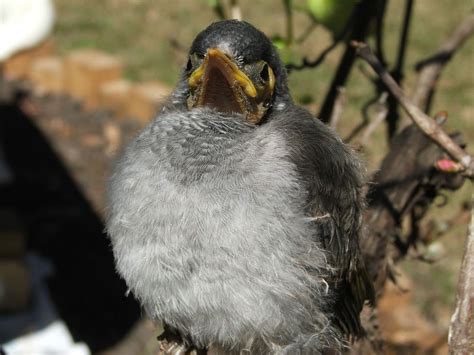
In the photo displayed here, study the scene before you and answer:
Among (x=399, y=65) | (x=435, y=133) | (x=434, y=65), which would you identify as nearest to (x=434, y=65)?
(x=434, y=65)

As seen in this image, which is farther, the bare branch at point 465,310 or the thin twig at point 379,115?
the thin twig at point 379,115

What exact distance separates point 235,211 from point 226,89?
0.35 metres

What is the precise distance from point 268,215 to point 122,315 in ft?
10.1

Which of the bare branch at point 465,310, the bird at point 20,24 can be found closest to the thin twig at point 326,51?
the bare branch at point 465,310

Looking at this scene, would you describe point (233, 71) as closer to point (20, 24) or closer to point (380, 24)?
point (380, 24)

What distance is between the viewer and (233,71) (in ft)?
6.30

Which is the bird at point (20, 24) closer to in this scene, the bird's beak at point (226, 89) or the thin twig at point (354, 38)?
the thin twig at point (354, 38)

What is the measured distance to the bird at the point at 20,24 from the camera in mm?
3744

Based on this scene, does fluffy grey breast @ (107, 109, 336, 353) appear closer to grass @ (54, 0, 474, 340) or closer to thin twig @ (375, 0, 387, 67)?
thin twig @ (375, 0, 387, 67)

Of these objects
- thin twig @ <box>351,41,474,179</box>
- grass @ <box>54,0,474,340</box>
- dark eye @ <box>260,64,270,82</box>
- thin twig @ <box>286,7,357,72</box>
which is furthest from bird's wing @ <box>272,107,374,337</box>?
grass @ <box>54,0,474,340</box>

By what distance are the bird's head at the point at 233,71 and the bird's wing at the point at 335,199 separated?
0.09 m

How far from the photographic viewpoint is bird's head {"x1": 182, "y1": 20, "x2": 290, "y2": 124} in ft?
6.24

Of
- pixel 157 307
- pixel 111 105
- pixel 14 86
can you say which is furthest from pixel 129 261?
pixel 14 86

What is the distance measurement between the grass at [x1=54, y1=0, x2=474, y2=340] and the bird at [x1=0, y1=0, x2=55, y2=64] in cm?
205
